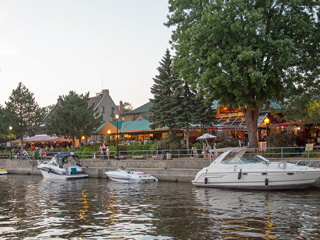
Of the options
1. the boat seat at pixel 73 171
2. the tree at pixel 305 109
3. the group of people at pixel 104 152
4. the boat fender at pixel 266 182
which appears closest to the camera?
the boat fender at pixel 266 182

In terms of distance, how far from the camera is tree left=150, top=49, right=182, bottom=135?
35.8 meters

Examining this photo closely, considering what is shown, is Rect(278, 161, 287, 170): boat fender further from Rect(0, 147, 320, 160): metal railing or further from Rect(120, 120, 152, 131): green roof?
Rect(120, 120, 152, 131): green roof

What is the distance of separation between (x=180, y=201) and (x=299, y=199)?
5.89 metres

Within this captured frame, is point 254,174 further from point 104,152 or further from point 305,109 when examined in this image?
point 104,152

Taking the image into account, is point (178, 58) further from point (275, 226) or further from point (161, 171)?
point (275, 226)

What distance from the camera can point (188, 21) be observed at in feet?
87.9

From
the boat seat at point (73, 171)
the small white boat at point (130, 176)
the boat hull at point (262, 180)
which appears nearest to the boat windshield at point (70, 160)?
the boat seat at point (73, 171)

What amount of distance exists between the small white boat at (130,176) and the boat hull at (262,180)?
5872 mm

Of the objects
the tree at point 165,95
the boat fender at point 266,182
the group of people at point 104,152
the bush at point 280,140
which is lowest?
the boat fender at point 266,182

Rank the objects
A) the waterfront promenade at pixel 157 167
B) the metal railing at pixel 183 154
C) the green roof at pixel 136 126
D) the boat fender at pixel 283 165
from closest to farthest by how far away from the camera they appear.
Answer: the boat fender at pixel 283 165
the metal railing at pixel 183 154
the waterfront promenade at pixel 157 167
the green roof at pixel 136 126

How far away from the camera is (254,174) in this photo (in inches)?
797

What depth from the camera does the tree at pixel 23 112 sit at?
57812 millimetres

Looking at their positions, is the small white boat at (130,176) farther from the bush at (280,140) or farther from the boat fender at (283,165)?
the boat fender at (283,165)

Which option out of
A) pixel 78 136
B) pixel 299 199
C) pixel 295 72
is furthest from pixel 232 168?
pixel 78 136
